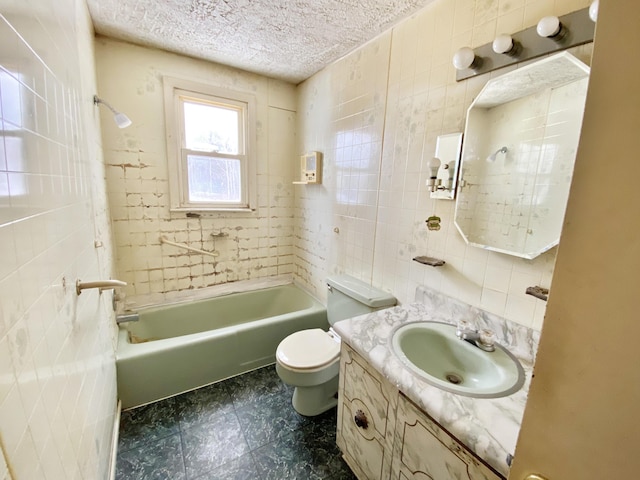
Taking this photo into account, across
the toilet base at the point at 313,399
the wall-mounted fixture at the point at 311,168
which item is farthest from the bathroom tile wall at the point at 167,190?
the toilet base at the point at 313,399

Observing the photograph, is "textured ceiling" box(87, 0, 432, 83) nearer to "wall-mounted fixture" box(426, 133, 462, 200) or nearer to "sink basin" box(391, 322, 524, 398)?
"wall-mounted fixture" box(426, 133, 462, 200)

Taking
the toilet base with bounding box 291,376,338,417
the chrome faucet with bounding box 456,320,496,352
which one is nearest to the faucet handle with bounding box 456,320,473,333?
the chrome faucet with bounding box 456,320,496,352

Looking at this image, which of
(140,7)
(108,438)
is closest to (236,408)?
(108,438)

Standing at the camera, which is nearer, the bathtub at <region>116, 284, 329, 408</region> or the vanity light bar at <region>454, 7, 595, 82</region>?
the vanity light bar at <region>454, 7, 595, 82</region>

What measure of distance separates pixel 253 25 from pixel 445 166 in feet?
4.75

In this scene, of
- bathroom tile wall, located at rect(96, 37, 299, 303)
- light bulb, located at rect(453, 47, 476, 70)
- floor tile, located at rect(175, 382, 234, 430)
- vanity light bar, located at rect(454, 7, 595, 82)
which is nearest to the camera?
vanity light bar, located at rect(454, 7, 595, 82)

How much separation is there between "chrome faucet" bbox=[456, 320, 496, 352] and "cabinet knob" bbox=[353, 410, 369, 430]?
54 centimetres

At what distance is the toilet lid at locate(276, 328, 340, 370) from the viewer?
5.04 ft

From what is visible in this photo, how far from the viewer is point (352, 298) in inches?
69.2

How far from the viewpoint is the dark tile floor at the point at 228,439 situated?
4.39 feet

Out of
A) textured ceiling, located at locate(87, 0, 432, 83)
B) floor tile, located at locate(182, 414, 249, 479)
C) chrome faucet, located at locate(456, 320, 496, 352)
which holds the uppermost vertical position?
textured ceiling, located at locate(87, 0, 432, 83)

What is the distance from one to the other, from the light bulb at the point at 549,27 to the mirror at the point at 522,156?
8 cm

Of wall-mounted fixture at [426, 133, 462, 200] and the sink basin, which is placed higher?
wall-mounted fixture at [426, 133, 462, 200]

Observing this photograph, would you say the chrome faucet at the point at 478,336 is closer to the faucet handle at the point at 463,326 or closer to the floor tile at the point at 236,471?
the faucet handle at the point at 463,326
